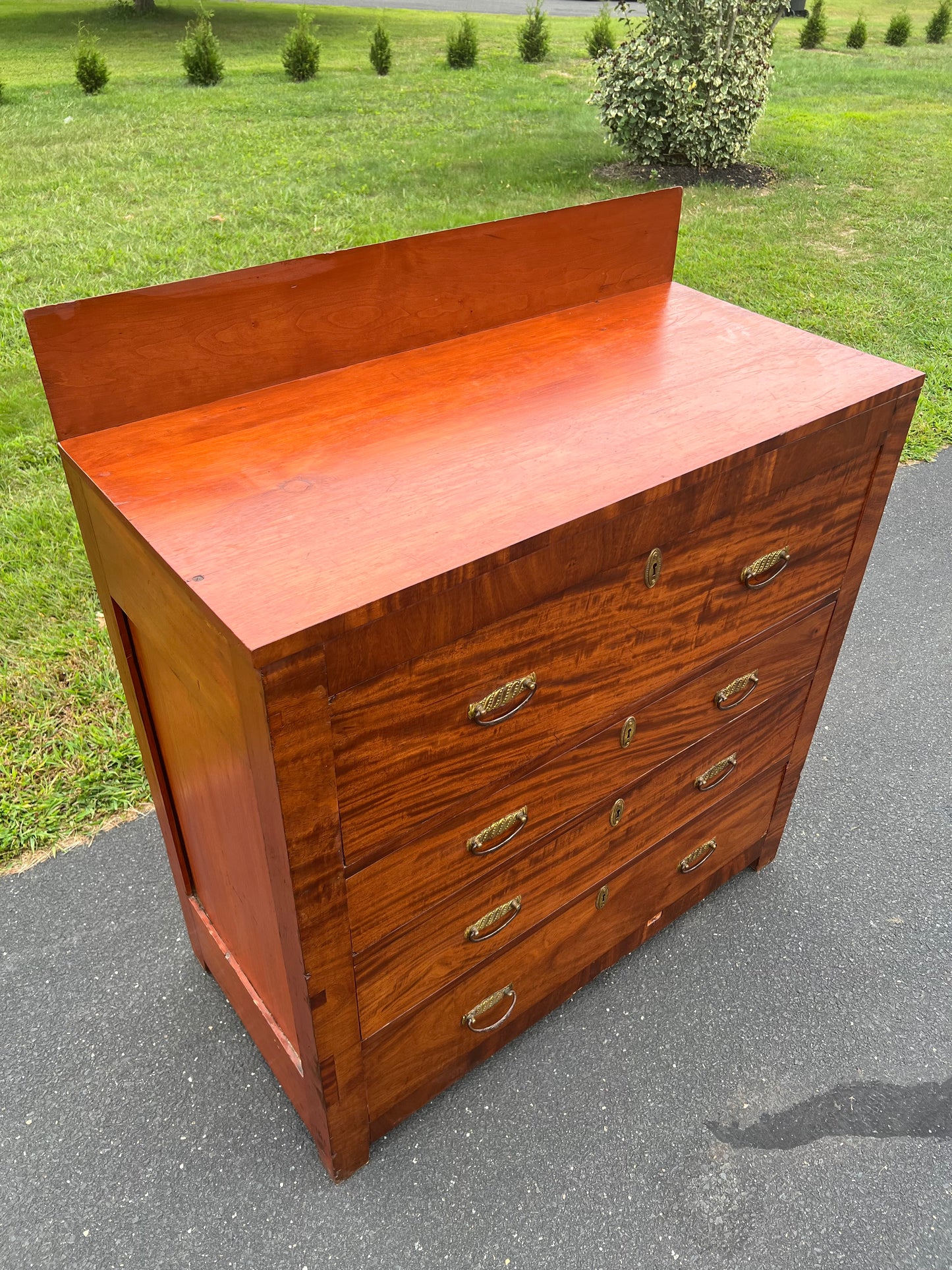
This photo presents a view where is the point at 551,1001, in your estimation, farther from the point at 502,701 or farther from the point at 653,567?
the point at 653,567

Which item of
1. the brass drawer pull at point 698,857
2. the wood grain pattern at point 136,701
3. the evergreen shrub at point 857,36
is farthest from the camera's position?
the evergreen shrub at point 857,36

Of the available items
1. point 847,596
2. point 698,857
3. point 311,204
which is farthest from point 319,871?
point 311,204

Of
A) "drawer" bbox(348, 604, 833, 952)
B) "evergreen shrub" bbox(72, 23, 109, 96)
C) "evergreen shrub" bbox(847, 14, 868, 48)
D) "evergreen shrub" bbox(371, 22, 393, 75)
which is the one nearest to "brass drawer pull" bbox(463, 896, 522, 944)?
"drawer" bbox(348, 604, 833, 952)

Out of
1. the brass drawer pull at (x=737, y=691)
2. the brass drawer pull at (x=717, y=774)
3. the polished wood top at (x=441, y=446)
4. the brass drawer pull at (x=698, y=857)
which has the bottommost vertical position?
the brass drawer pull at (x=698, y=857)

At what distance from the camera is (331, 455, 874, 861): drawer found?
50.5 inches

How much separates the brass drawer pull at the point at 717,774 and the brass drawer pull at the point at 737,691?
166 millimetres

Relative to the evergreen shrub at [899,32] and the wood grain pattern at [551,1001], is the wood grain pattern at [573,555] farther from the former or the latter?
the evergreen shrub at [899,32]

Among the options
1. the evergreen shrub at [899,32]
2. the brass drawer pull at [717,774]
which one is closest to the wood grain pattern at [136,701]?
the brass drawer pull at [717,774]

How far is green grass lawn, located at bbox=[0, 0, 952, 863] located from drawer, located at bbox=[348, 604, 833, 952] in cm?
146

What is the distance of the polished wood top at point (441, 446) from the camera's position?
123cm

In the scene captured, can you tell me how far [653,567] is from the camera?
1519mm

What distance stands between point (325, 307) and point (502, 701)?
0.79m

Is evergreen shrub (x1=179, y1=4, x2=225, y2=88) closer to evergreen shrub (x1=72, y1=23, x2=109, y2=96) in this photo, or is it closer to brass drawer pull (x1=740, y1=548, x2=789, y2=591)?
evergreen shrub (x1=72, y1=23, x2=109, y2=96)

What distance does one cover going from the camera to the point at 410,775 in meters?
1.36
